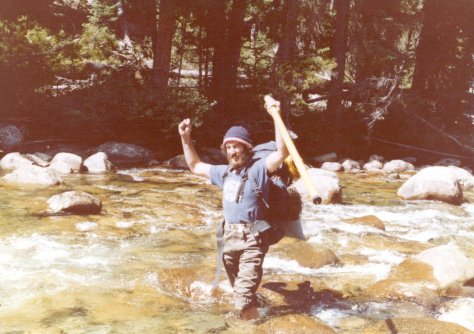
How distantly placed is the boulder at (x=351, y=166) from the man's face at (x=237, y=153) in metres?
13.8

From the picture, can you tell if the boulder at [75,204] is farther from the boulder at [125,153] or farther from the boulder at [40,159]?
the boulder at [125,153]

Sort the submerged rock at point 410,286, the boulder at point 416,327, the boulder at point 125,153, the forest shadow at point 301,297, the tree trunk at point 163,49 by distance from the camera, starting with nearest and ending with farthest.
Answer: the boulder at point 416,327 → the forest shadow at point 301,297 → the submerged rock at point 410,286 → the boulder at point 125,153 → the tree trunk at point 163,49

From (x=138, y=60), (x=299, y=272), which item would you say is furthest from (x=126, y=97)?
(x=299, y=272)

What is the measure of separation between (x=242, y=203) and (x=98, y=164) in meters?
10.9

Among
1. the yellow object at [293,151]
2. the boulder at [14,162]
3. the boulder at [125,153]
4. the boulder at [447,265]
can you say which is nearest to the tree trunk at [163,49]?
the boulder at [125,153]

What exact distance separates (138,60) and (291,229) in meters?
15.0

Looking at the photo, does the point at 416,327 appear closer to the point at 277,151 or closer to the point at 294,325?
the point at 294,325

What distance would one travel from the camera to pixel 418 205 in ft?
39.2

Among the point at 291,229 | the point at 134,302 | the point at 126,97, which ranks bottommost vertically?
the point at 134,302

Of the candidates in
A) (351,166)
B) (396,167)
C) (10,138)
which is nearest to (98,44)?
(10,138)

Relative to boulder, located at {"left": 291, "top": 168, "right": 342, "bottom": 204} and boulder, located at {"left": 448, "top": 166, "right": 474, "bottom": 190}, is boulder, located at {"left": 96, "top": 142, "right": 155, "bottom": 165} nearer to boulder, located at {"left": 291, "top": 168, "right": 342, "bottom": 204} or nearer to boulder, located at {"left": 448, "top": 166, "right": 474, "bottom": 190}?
boulder, located at {"left": 291, "top": 168, "right": 342, "bottom": 204}

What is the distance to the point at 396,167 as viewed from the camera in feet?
59.8

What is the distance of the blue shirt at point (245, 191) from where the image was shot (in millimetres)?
4434

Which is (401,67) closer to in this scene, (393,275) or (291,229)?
(393,275)
